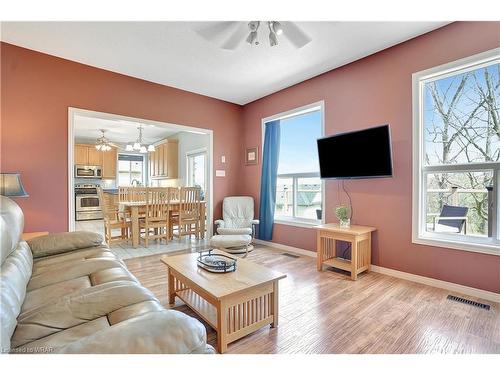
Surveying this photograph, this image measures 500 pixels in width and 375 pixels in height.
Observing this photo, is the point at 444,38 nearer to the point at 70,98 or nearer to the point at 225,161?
the point at 225,161

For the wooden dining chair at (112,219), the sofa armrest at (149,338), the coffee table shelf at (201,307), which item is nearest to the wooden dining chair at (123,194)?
the wooden dining chair at (112,219)

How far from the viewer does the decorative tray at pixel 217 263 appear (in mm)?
1908

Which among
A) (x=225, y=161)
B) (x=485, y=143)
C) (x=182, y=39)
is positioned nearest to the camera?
(x=485, y=143)

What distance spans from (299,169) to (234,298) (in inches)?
109

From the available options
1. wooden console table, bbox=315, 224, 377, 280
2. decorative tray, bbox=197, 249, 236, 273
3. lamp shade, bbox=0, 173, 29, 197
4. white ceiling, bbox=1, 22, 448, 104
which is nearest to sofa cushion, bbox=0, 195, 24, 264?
lamp shade, bbox=0, 173, 29, 197

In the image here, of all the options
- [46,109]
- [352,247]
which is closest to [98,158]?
[46,109]

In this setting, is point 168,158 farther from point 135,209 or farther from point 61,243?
point 61,243

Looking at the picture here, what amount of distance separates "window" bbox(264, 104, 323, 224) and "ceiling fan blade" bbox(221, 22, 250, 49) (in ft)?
5.69

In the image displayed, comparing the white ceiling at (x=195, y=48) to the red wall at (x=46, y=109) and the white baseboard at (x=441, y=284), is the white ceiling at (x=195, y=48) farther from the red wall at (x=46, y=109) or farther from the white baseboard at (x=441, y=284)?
the white baseboard at (x=441, y=284)

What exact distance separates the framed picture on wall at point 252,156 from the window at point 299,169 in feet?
1.63

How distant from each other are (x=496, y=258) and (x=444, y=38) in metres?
2.17

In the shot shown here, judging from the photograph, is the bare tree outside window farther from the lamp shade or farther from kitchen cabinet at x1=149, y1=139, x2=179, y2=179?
kitchen cabinet at x1=149, y1=139, x2=179, y2=179
